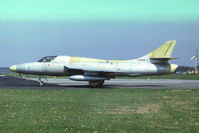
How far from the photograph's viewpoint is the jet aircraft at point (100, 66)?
2853 cm

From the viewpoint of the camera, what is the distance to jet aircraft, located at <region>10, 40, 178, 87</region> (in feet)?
93.6

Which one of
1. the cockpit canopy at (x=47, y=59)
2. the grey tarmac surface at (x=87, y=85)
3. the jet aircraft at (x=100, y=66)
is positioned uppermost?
the cockpit canopy at (x=47, y=59)

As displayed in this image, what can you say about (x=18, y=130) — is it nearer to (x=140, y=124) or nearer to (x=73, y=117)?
(x=73, y=117)

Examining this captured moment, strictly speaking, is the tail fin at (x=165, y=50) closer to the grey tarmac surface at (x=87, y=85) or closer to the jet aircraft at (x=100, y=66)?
the jet aircraft at (x=100, y=66)

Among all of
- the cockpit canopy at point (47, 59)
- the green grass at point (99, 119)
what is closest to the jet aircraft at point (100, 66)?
the cockpit canopy at point (47, 59)

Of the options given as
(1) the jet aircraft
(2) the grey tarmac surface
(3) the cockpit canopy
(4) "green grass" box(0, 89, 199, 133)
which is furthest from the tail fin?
(4) "green grass" box(0, 89, 199, 133)

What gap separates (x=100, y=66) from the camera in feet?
93.6

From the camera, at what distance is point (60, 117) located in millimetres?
10641

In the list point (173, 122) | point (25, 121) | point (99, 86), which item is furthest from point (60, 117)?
point (99, 86)

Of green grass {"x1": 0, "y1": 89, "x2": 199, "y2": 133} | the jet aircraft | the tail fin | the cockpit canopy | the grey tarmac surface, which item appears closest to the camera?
green grass {"x1": 0, "y1": 89, "x2": 199, "y2": 133}

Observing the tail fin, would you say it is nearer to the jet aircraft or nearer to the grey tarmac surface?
the jet aircraft

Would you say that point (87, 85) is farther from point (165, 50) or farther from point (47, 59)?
point (165, 50)

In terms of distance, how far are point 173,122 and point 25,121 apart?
4.72 m

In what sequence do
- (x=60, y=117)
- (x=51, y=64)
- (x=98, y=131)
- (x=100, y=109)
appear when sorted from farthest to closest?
1. (x=51, y=64)
2. (x=100, y=109)
3. (x=60, y=117)
4. (x=98, y=131)
